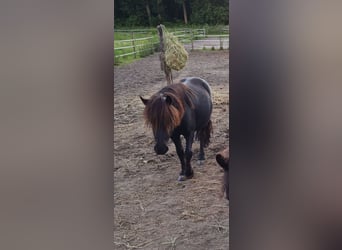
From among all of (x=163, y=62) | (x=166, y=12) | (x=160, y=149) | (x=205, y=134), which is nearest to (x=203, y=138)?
(x=205, y=134)

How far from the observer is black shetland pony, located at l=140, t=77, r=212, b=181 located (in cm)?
129

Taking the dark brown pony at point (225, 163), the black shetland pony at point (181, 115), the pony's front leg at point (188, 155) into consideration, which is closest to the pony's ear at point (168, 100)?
the black shetland pony at point (181, 115)

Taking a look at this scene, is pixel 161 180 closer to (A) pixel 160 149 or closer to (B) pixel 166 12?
(A) pixel 160 149

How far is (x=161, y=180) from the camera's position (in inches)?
50.6

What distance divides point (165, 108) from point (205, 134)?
0.15 metres

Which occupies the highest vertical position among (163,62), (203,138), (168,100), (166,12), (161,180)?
(166,12)
